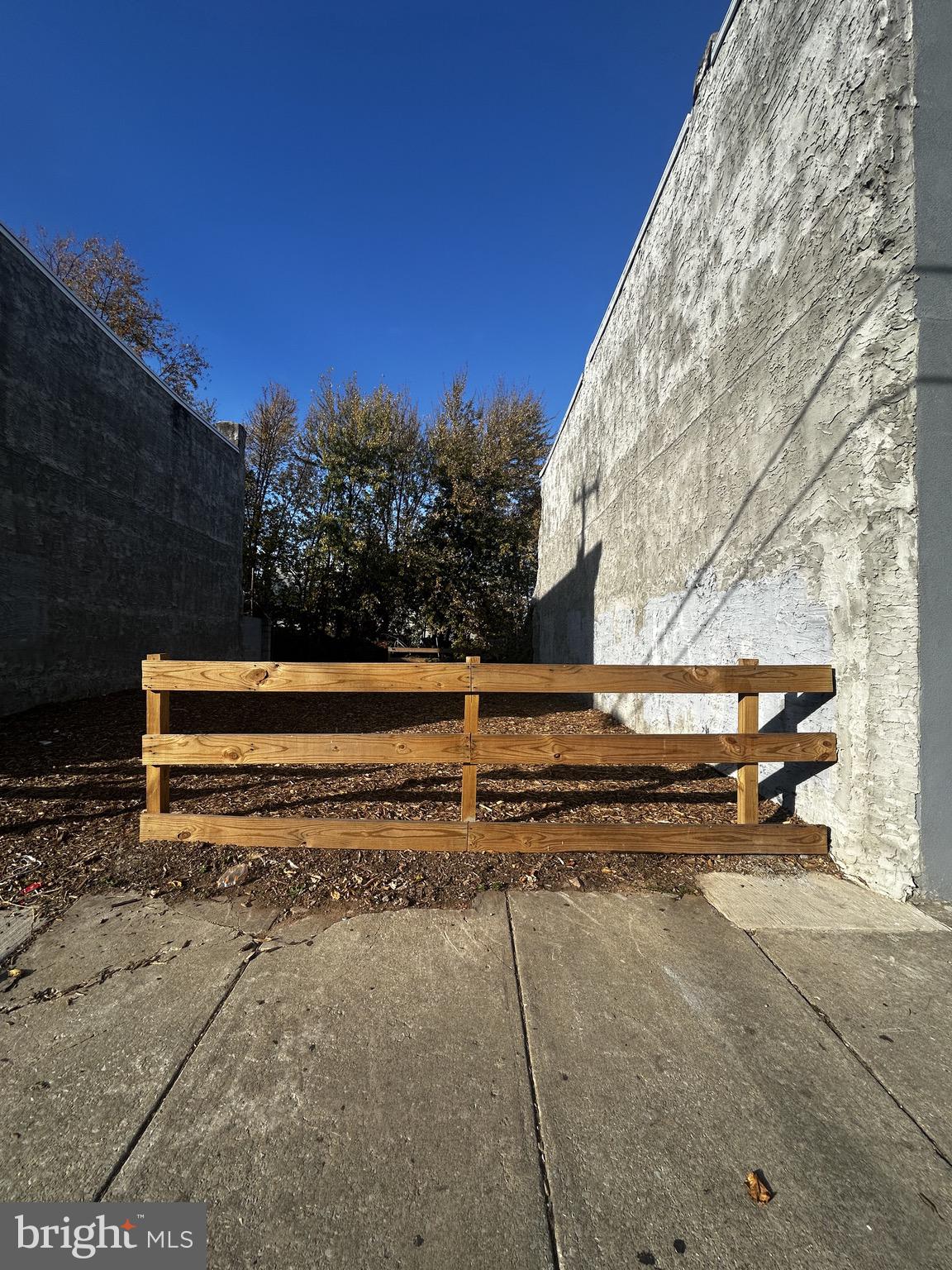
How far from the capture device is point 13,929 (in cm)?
249

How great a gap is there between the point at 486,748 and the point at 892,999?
6.59ft

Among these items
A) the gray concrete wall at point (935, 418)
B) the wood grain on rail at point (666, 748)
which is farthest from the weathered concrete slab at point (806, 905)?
the wood grain on rail at point (666, 748)

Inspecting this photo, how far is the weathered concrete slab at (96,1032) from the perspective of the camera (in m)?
1.44

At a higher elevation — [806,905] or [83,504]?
[83,504]

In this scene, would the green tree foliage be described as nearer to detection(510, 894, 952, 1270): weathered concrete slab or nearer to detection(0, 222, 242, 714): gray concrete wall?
detection(0, 222, 242, 714): gray concrete wall

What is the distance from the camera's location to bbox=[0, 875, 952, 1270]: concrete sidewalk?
4.25 ft

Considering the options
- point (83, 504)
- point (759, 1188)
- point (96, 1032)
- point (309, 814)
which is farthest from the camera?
point (83, 504)

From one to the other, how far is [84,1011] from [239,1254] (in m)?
1.17

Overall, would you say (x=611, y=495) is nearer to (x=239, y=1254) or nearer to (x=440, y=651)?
(x=239, y=1254)

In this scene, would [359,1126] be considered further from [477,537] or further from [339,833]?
[477,537]

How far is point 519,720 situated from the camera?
7.09m

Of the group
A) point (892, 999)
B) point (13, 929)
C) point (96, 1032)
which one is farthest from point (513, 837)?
point (13, 929)

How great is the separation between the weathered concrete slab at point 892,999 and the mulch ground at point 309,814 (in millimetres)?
634

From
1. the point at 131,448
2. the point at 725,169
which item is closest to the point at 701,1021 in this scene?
the point at 725,169
